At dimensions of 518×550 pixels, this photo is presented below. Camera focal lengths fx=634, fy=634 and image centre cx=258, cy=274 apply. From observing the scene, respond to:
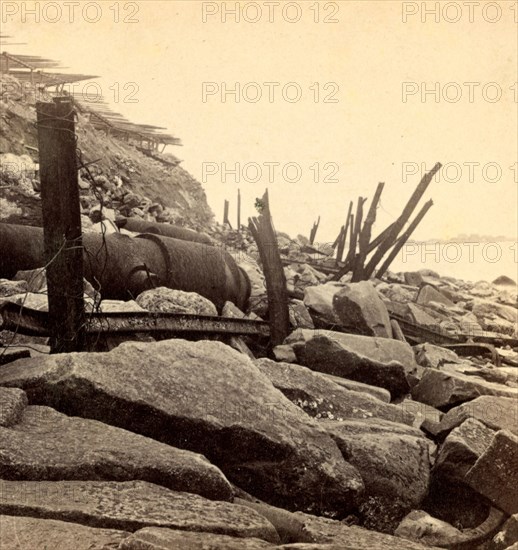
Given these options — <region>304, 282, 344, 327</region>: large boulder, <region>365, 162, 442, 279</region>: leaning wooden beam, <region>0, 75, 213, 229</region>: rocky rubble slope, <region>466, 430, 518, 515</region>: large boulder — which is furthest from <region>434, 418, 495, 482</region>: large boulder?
<region>365, 162, 442, 279</region>: leaning wooden beam

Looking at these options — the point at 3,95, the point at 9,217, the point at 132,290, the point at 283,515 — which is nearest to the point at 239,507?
the point at 283,515

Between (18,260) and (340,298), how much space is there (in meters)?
3.87

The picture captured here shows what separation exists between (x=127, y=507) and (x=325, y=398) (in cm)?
255

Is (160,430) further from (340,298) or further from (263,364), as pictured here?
(340,298)

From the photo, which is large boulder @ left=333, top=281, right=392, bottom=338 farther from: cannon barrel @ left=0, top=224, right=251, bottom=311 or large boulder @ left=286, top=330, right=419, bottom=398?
cannon barrel @ left=0, top=224, right=251, bottom=311

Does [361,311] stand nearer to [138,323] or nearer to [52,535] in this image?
[138,323]

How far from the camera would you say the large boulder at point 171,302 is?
672 centimetres

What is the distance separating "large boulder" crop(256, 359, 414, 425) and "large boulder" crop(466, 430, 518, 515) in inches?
47.5

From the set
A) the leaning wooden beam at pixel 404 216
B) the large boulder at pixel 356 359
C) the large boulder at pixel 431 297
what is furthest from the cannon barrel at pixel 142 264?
the large boulder at pixel 431 297

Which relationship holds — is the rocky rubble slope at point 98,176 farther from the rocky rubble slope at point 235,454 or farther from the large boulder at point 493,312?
the large boulder at point 493,312

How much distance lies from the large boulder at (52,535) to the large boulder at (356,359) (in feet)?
13.5

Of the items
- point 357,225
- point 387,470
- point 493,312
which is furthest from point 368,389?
point 493,312

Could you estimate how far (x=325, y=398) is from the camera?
483 centimetres

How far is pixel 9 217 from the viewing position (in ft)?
34.4
